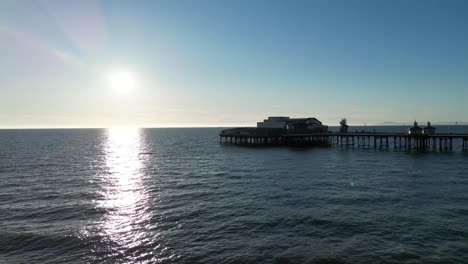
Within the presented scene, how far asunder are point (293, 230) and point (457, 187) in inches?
893

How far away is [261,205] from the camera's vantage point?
26.4 metres

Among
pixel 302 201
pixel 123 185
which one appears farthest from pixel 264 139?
pixel 302 201

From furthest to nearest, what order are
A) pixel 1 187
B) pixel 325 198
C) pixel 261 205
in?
1. pixel 1 187
2. pixel 325 198
3. pixel 261 205

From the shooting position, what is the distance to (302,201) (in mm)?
27500

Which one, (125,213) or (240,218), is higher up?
(240,218)

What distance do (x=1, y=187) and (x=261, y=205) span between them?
30762mm

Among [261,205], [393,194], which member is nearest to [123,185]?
[261,205]

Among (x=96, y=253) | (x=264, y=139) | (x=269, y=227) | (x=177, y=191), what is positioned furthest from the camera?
(x=264, y=139)

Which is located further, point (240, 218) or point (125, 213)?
point (125, 213)

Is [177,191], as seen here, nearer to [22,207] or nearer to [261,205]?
[261,205]

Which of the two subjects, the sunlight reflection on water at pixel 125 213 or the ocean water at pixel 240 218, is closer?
the ocean water at pixel 240 218

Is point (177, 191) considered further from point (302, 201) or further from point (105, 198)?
point (302, 201)

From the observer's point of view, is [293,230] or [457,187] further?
[457,187]

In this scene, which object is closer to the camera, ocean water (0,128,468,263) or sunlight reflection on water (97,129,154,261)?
ocean water (0,128,468,263)
